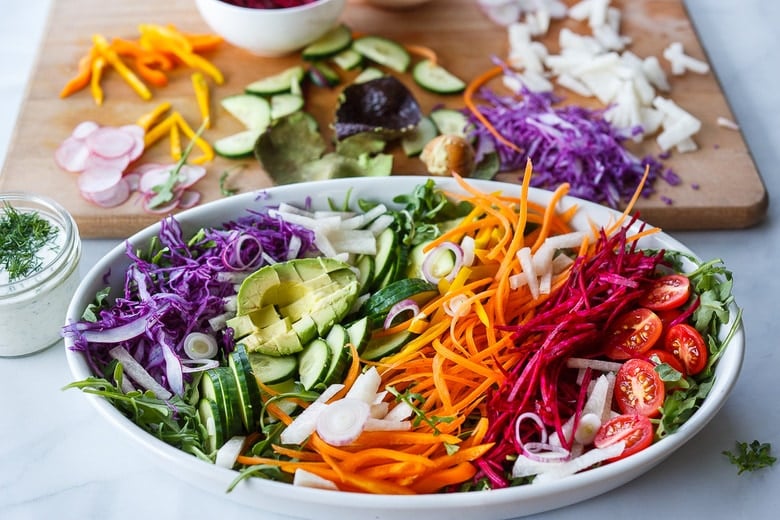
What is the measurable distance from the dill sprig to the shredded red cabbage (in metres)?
1.46

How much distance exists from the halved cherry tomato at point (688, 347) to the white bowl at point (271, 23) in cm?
194

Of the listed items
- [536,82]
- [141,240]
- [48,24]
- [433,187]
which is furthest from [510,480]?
[48,24]

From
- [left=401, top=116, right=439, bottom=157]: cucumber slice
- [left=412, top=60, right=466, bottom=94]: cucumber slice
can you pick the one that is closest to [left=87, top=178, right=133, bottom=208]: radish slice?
[left=401, top=116, right=439, bottom=157]: cucumber slice

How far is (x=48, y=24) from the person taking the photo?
13.2 ft

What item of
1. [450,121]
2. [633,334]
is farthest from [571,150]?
[633,334]

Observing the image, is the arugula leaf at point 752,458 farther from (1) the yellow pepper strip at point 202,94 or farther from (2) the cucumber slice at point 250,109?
(1) the yellow pepper strip at point 202,94

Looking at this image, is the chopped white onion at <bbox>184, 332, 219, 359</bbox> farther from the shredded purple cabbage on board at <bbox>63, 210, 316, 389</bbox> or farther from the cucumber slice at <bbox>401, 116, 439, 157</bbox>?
the cucumber slice at <bbox>401, 116, 439, 157</bbox>

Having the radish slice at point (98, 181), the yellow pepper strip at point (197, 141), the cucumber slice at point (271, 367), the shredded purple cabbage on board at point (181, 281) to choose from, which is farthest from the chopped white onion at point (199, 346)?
the yellow pepper strip at point (197, 141)

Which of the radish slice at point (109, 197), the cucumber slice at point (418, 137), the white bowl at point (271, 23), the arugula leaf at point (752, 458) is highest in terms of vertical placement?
the white bowl at point (271, 23)

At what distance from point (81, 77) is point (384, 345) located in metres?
1.93

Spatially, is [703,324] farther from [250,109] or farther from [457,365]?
[250,109]

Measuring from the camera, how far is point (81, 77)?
3.75m

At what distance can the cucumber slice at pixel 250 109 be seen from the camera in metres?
3.59

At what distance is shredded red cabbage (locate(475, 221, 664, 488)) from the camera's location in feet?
8.16
